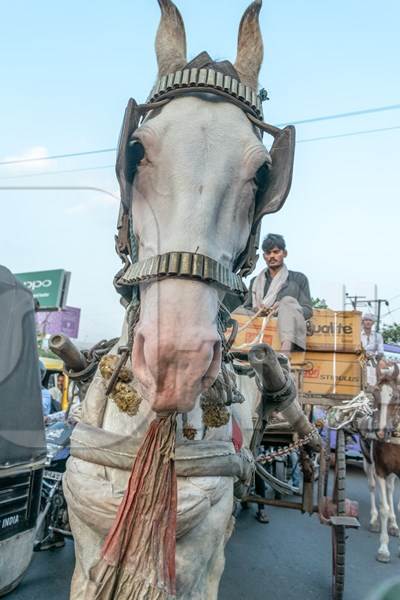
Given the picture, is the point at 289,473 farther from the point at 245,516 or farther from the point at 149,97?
the point at 149,97

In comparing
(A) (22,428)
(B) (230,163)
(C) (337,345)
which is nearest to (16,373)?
(A) (22,428)

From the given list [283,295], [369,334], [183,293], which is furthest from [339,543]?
[369,334]

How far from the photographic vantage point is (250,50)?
1.84 meters

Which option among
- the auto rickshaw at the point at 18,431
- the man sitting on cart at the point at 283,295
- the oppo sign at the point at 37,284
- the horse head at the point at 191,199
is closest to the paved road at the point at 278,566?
the auto rickshaw at the point at 18,431

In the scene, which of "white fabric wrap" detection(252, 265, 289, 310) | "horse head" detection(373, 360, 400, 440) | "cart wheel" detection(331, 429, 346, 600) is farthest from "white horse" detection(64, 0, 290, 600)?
"horse head" detection(373, 360, 400, 440)

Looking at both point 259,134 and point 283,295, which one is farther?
point 283,295

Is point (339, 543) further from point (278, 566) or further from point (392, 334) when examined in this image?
point (392, 334)

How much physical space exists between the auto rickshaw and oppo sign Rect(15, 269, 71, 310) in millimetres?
143

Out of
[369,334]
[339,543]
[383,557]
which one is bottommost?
[383,557]

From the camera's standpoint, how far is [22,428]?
3.16 metres

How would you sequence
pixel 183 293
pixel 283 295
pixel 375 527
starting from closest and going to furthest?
pixel 183 293 < pixel 283 295 < pixel 375 527

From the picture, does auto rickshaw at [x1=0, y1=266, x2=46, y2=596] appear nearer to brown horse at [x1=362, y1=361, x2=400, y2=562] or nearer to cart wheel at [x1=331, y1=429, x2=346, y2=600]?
cart wheel at [x1=331, y1=429, x2=346, y2=600]

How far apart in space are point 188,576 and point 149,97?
1.70 metres

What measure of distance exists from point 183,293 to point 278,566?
14.4 ft
